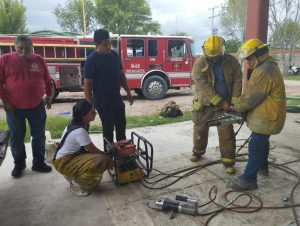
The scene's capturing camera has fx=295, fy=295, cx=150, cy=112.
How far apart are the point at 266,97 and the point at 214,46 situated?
3.06 ft

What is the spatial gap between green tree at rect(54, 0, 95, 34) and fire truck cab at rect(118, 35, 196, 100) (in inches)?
1125

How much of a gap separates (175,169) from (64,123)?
3312 mm

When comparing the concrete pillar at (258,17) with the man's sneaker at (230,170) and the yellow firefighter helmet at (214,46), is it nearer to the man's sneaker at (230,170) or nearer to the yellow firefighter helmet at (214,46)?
the yellow firefighter helmet at (214,46)

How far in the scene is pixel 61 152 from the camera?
3293 mm

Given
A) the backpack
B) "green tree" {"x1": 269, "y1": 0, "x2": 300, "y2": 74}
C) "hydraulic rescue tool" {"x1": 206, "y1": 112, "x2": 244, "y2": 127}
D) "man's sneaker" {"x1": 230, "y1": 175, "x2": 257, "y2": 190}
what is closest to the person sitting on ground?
"hydraulic rescue tool" {"x1": 206, "y1": 112, "x2": 244, "y2": 127}

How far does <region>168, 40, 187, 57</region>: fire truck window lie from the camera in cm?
1072

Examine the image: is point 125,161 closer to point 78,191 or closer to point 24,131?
point 78,191

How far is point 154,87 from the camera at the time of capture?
10.8 m

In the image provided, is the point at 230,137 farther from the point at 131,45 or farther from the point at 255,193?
the point at 131,45

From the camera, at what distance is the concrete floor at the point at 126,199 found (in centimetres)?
276

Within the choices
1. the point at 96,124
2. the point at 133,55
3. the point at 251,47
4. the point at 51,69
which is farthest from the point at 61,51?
the point at 251,47

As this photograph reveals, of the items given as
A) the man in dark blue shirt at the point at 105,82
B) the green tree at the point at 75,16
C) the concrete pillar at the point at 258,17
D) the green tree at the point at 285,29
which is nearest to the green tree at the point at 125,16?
the green tree at the point at 75,16

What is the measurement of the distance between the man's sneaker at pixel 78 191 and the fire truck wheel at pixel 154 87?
7.64 metres

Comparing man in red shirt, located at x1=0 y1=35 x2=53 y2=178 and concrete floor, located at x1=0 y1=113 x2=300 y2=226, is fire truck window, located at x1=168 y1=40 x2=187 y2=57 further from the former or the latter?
man in red shirt, located at x1=0 y1=35 x2=53 y2=178
